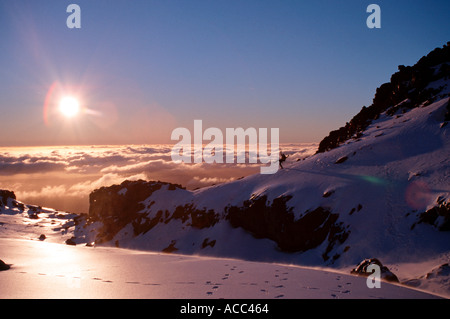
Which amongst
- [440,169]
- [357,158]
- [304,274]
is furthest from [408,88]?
[304,274]

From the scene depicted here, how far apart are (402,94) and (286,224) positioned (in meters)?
45.1

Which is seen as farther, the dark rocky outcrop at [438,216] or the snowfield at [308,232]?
the dark rocky outcrop at [438,216]

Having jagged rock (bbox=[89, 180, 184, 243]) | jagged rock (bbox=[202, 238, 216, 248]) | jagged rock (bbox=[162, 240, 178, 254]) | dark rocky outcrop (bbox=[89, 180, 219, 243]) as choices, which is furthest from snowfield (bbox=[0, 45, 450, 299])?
jagged rock (bbox=[89, 180, 184, 243])

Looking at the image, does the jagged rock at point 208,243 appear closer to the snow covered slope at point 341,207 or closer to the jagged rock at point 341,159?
the snow covered slope at point 341,207

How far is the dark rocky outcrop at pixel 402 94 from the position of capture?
63019 mm

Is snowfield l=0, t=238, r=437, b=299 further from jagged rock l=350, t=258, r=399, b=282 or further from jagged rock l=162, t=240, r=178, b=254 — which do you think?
jagged rock l=162, t=240, r=178, b=254

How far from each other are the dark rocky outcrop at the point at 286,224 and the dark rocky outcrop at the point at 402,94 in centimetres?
2317

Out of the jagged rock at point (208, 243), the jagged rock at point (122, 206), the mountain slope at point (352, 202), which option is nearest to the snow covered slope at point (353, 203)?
the jagged rock at point (208, 243)

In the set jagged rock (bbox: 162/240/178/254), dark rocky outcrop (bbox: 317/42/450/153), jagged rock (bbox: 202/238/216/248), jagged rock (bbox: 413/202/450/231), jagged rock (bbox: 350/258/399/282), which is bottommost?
jagged rock (bbox: 162/240/178/254)

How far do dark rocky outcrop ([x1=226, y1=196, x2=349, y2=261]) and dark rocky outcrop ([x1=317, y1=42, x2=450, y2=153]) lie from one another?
2317cm

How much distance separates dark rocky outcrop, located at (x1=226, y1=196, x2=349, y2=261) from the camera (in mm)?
37656

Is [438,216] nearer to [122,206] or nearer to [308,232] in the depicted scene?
[308,232]
